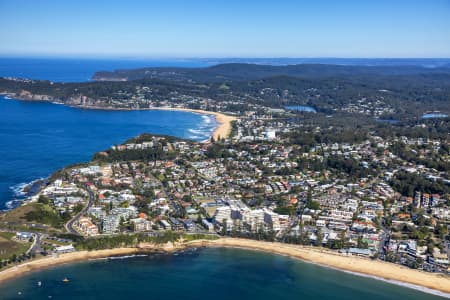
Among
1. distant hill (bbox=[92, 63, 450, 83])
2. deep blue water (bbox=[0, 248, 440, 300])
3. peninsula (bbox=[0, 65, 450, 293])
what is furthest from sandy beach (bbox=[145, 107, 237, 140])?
distant hill (bbox=[92, 63, 450, 83])

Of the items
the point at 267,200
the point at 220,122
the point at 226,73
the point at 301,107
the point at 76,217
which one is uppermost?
the point at 226,73

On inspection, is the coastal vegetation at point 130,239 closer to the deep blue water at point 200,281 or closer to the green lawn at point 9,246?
the deep blue water at point 200,281

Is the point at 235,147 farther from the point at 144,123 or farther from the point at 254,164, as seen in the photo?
the point at 144,123

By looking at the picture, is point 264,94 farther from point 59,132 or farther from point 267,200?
point 267,200

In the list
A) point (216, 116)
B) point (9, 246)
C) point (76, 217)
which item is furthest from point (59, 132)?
point (9, 246)

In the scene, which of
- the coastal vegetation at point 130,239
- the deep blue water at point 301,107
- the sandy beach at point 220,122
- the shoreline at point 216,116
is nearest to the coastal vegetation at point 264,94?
the deep blue water at point 301,107

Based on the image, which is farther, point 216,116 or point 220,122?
point 216,116
